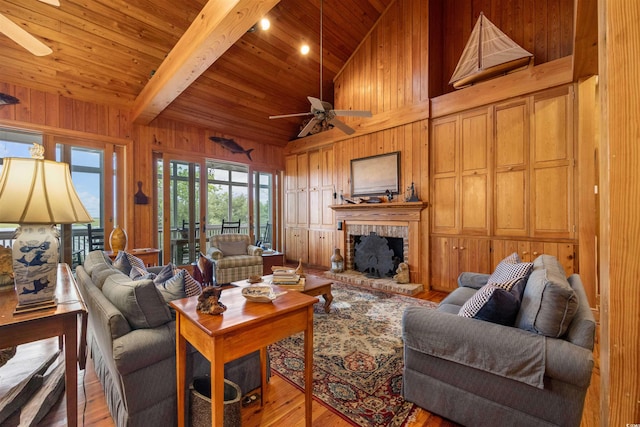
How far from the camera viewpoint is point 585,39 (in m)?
2.46

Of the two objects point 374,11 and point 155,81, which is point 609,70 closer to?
point 155,81

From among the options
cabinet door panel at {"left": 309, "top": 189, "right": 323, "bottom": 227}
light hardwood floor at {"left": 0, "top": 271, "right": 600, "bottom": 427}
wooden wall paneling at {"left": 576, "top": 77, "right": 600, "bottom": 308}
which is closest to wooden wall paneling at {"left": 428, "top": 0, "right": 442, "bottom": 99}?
wooden wall paneling at {"left": 576, "top": 77, "right": 600, "bottom": 308}

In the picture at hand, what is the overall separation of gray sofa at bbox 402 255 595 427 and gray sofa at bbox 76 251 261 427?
4.02 ft

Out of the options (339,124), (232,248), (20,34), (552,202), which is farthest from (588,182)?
(20,34)

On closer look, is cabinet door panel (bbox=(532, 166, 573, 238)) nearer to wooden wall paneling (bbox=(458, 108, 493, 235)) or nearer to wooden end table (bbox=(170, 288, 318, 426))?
wooden wall paneling (bbox=(458, 108, 493, 235))

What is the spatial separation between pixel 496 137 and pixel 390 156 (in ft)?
5.16

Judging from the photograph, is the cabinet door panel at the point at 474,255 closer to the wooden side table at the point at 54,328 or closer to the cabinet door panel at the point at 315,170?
the cabinet door panel at the point at 315,170

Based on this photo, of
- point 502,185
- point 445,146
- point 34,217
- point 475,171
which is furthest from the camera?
point 445,146

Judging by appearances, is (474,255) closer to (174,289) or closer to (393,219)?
(393,219)

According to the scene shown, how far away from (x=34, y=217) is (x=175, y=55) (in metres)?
2.55

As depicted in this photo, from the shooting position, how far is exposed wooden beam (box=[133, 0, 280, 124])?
216 centimetres

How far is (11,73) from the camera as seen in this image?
356cm

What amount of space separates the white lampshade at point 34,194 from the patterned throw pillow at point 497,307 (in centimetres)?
226

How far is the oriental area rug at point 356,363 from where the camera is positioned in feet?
5.57
